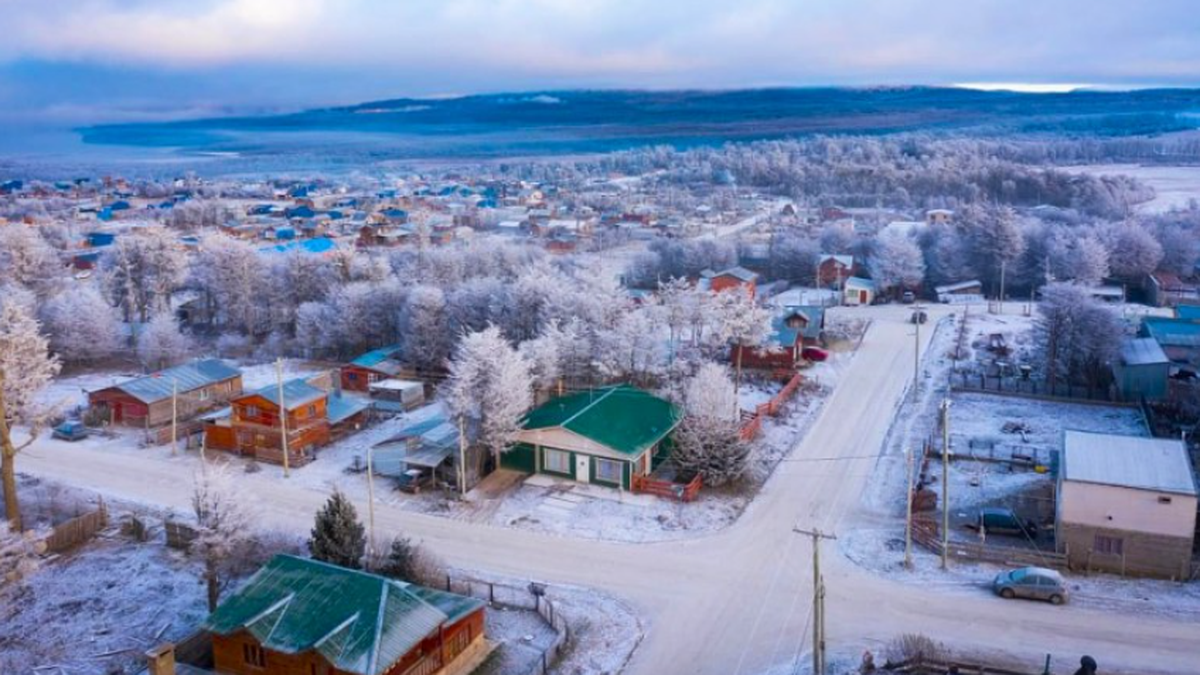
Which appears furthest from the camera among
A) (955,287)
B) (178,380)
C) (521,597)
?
(955,287)

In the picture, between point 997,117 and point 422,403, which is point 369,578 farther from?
point 997,117

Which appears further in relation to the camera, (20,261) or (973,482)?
(20,261)

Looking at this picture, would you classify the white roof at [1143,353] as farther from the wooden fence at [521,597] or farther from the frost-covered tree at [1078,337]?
the wooden fence at [521,597]

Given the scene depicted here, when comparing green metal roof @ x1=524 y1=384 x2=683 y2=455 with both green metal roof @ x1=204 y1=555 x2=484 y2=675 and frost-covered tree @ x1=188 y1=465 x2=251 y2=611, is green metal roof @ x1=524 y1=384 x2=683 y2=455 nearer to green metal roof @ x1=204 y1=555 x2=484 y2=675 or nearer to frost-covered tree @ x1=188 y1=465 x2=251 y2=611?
green metal roof @ x1=204 y1=555 x2=484 y2=675

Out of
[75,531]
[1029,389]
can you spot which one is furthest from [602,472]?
[1029,389]

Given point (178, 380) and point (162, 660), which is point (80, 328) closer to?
point (178, 380)

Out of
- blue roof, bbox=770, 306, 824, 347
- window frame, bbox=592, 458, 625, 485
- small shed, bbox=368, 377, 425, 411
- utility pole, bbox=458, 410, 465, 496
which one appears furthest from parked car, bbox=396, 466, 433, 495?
blue roof, bbox=770, 306, 824, 347

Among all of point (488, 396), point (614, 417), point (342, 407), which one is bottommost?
point (342, 407)
